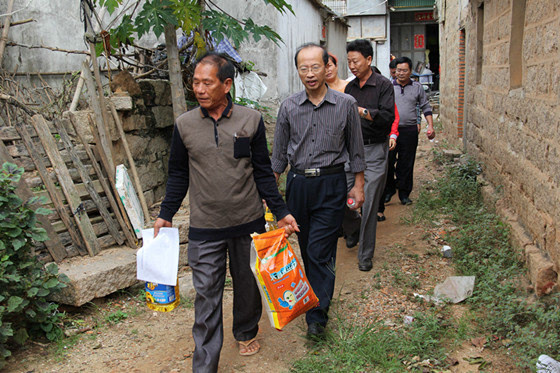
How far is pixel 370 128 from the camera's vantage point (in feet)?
15.9

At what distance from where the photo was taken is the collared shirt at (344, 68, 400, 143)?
4738 mm

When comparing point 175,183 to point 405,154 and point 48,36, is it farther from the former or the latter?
point 48,36

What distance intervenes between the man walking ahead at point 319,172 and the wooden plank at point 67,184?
6.38ft

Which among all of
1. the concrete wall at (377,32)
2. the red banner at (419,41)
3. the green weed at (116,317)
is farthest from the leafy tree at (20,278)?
the red banner at (419,41)

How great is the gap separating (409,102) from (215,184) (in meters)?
4.64

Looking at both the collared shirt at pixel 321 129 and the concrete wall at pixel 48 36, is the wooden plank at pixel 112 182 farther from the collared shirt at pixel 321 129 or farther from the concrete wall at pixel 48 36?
the concrete wall at pixel 48 36

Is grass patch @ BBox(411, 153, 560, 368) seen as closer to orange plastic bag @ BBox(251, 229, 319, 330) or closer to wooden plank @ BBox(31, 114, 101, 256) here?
orange plastic bag @ BBox(251, 229, 319, 330)

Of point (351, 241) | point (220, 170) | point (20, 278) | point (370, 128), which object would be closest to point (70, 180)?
point (20, 278)

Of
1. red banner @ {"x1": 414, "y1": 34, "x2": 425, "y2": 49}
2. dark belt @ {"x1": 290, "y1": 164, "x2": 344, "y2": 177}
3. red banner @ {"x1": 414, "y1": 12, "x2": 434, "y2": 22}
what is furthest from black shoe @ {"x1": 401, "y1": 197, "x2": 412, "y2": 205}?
red banner @ {"x1": 414, "y1": 12, "x2": 434, "y2": 22}

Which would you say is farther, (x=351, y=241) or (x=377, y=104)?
(x=351, y=241)

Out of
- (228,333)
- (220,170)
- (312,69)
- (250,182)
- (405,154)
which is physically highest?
(312,69)

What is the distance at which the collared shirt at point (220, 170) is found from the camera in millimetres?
3020

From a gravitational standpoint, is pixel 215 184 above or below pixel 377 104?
below

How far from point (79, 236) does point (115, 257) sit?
35 cm
